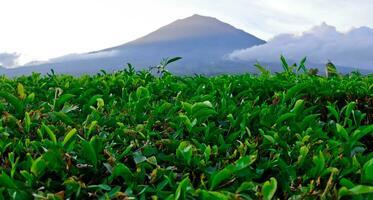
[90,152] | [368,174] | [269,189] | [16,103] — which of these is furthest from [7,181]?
[368,174]

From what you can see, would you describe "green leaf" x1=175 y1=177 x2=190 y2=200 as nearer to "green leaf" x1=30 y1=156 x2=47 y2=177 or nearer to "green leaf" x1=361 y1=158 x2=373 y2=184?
"green leaf" x1=30 y1=156 x2=47 y2=177

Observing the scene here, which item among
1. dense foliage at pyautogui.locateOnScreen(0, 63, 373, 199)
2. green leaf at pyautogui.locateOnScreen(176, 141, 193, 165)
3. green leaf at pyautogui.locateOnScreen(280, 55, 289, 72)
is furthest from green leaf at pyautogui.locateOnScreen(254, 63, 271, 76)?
green leaf at pyautogui.locateOnScreen(176, 141, 193, 165)

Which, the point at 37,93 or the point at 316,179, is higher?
the point at 37,93

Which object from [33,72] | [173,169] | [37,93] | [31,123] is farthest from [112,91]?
[173,169]

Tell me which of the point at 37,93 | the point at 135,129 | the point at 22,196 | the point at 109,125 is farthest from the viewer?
the point at 37,93

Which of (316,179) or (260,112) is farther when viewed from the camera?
(260,112)

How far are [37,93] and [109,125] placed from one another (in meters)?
1.41

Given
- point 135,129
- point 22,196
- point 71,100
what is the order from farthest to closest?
point 71,100 < point 135,129 < point 22,196

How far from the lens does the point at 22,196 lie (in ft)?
7.86

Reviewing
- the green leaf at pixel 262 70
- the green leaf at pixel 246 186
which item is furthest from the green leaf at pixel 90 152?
the green leaf at pixel 262 70

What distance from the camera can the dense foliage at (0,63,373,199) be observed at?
2.45m

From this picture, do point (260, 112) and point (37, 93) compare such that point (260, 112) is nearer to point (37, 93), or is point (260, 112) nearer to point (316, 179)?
point (316, 179)

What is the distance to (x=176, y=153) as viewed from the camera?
273 centimetres

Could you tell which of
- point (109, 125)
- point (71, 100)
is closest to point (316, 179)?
point (109, 125)
